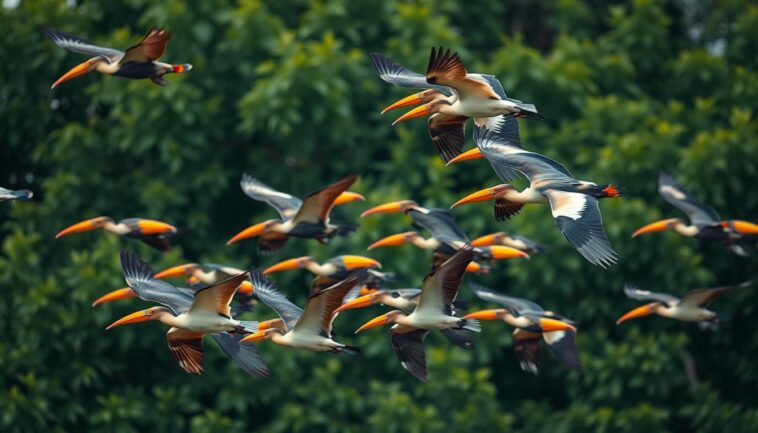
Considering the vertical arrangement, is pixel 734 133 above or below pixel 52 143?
above

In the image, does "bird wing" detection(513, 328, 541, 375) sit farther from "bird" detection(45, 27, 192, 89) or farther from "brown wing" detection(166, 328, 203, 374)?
"bird" detection(45, 27, 192, 89)

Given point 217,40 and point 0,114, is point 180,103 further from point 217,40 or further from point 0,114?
point 0,114

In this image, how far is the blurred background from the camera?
13.8m

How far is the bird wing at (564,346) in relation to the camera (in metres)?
11.8

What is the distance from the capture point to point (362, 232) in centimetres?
1415

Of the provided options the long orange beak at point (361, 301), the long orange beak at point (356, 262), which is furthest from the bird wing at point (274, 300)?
the long orange beak at point (356, 262)

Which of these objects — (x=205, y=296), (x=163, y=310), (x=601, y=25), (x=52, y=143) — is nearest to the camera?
(x=205, y=296)

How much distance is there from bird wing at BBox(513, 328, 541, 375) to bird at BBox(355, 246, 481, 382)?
4.11ft

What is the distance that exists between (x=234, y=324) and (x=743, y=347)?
23.2 feet

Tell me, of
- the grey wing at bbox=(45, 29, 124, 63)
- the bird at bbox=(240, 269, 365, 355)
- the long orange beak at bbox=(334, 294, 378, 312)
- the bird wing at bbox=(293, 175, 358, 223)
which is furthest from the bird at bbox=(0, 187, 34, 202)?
the long orange beak at bbox=(334, 294, 378, 312)

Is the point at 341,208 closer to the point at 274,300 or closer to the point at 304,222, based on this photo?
the point at 304,222

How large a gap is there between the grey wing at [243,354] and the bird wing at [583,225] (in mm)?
2433

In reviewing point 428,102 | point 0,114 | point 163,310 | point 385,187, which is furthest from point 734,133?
point 0,114

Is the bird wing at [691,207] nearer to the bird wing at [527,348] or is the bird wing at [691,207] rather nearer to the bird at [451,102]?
the bird wing at [527,348]
